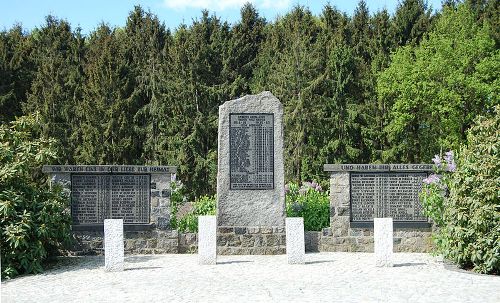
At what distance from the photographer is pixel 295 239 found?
1102 centimetres

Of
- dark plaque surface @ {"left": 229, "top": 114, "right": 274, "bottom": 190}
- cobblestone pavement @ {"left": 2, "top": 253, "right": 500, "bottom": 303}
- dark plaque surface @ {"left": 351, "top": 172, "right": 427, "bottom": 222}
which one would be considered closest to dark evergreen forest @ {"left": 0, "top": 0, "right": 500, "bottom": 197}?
dark plaque surface @ {"left": 351, "top": 172, "right": 427, "bottom": 222}

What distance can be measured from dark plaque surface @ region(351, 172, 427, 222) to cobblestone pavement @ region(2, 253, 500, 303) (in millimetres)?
1370

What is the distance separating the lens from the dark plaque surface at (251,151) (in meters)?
12.8

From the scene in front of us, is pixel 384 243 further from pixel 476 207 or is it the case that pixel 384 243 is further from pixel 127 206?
pixel 127 206

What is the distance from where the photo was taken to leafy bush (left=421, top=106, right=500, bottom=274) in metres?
9.97

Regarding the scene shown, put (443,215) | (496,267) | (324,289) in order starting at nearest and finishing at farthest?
(324,289) < (496,267) < (443,215)

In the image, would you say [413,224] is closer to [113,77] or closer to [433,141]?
[433,141]

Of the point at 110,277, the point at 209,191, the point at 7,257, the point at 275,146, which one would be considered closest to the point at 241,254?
the point at 275,146

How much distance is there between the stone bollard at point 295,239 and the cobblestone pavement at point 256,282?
0.19 m

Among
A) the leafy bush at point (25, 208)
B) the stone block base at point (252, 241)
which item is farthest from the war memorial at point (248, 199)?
the leafy bush at point (25, 208)

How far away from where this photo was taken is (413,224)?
12.9m

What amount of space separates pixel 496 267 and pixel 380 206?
337 cm

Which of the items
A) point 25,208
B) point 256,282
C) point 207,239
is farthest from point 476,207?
point 25,208

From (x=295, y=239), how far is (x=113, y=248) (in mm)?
3012
